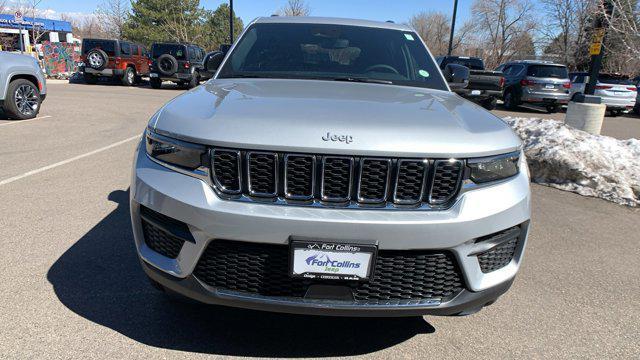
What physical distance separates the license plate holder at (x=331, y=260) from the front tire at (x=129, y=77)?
22229 mm

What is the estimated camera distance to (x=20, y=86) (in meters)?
9.22

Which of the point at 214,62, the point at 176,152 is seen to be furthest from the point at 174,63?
the point at 176,152

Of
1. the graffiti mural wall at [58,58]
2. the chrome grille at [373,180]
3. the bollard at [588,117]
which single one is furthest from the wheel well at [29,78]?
the graffiti mural wall at [58,58]

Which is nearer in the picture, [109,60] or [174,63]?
[174,63]

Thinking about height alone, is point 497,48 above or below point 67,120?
above

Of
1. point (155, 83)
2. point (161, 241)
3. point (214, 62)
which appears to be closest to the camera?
point (161, 241)

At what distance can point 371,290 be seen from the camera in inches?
82.4

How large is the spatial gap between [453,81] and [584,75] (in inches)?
747

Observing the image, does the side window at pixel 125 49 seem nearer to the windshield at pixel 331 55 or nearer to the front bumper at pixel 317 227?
the windshield at pixel 331 55

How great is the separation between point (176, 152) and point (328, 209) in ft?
2.49

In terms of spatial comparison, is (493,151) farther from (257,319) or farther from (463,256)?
(257,319)

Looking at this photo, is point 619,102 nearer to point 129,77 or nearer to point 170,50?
point 170,50

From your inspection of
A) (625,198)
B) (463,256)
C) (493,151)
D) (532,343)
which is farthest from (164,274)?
(625,198)

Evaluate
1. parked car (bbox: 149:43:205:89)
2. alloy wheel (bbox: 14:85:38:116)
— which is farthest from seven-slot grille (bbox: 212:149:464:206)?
parked car (bbox: 149:43:205:89)
